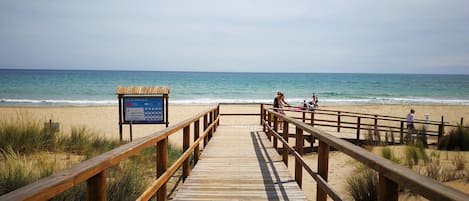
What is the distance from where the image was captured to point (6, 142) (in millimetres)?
7395

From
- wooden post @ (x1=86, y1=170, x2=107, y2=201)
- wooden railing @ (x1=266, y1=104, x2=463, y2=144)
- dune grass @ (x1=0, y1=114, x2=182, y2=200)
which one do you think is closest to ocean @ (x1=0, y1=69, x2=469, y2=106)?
wooden railing @ (x1=266, y1=104, x2=463, y2=144)

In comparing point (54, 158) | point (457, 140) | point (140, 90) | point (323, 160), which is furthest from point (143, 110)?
point (457, 140)

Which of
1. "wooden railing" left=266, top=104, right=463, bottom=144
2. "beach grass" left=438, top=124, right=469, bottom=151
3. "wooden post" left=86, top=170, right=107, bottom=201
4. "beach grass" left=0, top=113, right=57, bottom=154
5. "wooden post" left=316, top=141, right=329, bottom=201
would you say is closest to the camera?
"wooden post" left=86, top=170, right=107, bottom=201

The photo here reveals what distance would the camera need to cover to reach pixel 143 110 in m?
9.93

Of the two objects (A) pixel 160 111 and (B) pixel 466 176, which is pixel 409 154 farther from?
(A) pixel 160 111

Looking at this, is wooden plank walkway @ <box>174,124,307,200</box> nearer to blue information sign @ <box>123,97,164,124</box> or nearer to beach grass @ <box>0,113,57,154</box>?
blue information sign @ <box>123,97,164,124</box>

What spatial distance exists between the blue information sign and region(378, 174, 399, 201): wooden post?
334 inches

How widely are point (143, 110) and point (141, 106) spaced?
130 millimetres

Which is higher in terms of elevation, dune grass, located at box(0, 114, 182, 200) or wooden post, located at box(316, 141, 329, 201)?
wooden post, located at box(316, 141, 329, 201)

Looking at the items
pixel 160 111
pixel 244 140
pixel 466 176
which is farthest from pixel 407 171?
pixel 160 111

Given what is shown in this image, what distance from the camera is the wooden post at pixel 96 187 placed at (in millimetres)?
2047

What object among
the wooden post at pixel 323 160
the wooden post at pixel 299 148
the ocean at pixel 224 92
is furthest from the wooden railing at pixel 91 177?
the ocean at pixel 224 92

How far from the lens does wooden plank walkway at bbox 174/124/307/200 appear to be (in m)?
4.28

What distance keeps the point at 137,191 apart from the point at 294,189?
2431 millimetres
